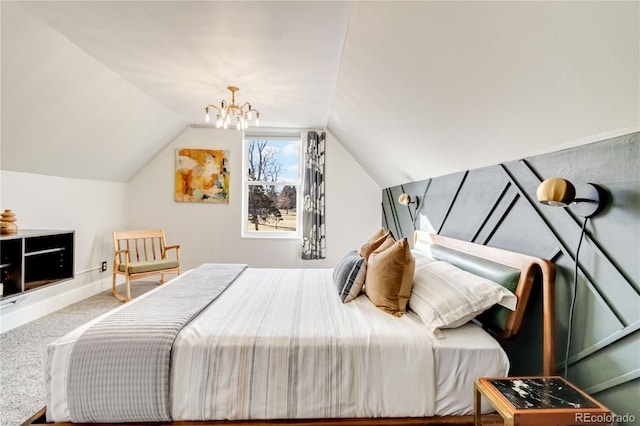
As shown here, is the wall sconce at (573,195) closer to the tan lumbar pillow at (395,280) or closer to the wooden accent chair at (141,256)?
the tan lumbar pillow at (395,280)

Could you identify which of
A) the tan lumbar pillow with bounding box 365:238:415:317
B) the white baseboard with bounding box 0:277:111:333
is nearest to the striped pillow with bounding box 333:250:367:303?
the tan lumbar pillow with bounding box 365:238:415:317

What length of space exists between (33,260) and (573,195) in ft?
13.5

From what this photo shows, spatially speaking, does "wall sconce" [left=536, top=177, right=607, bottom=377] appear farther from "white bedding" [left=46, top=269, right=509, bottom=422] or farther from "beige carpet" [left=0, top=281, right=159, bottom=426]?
"beige carpet" [left=0, top=281, right=159, bottom=426]

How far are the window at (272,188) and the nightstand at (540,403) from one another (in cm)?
376

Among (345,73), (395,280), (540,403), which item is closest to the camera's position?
(540,403)

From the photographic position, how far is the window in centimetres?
478

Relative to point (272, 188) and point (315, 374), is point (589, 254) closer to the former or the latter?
point (315, 374)

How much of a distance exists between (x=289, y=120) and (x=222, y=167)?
125 cm

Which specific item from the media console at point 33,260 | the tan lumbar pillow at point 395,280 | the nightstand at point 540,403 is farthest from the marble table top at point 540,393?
the media console at point 33,260

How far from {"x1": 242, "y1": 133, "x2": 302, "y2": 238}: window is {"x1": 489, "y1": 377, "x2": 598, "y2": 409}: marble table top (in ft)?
12.3

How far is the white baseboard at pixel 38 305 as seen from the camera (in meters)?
2.79

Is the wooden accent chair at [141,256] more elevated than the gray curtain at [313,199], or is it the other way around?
the gray curtain at [313,199]

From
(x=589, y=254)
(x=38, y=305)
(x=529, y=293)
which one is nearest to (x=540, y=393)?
(x=529, y=293)

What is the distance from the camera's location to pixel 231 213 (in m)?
4.65
